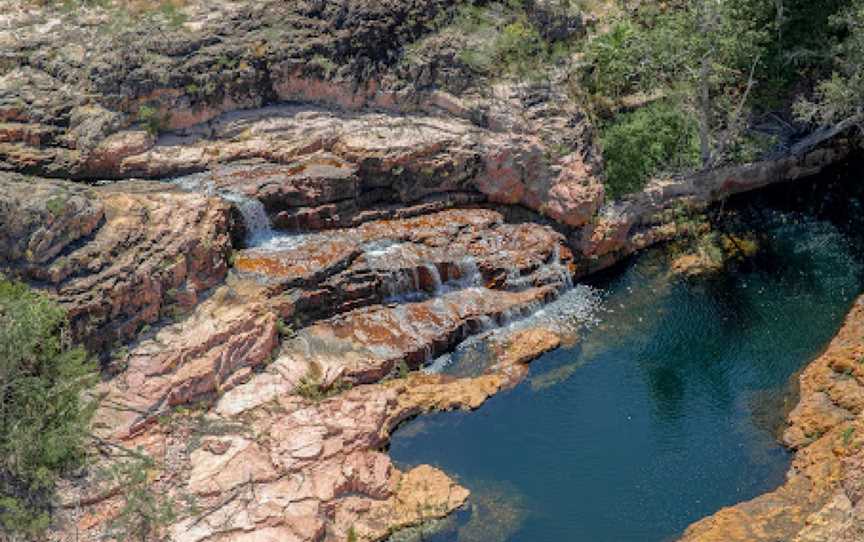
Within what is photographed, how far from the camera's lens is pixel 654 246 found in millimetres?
39719

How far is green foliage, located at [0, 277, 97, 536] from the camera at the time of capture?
25.4 meters

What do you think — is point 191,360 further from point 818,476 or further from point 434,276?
point 818,476

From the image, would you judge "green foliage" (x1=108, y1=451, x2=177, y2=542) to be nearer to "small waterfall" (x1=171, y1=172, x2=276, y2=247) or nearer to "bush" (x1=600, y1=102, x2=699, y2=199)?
"small waterfall" (x1=171, y1=172, x2=276, y2=247)

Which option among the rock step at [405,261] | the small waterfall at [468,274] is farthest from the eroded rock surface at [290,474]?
the small waterfall at [468,274]

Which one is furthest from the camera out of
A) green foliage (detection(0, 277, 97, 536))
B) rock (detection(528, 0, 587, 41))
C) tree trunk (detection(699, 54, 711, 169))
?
rock (detection(528, 0, 587, 41))

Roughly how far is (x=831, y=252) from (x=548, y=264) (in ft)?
39.3

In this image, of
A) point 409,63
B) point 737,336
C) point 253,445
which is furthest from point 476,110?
point 253,445

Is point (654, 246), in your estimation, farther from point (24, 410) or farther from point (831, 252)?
point (24, 410)

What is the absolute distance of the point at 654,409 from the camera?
3152cm

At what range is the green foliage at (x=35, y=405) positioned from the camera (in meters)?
25.4

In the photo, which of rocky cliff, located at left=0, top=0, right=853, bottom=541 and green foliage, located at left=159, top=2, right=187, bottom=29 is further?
green foliage, located at left=159, top=2, right=187, bottom=29

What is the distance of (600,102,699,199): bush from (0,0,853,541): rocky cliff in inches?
31.6

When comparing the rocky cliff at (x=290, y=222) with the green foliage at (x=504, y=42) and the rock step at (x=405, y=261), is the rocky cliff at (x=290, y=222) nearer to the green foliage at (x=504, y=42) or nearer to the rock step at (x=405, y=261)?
the rock step at (x=405, y=261)

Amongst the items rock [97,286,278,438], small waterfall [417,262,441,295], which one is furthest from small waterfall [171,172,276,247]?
small waterfall [417,262,441,295]
